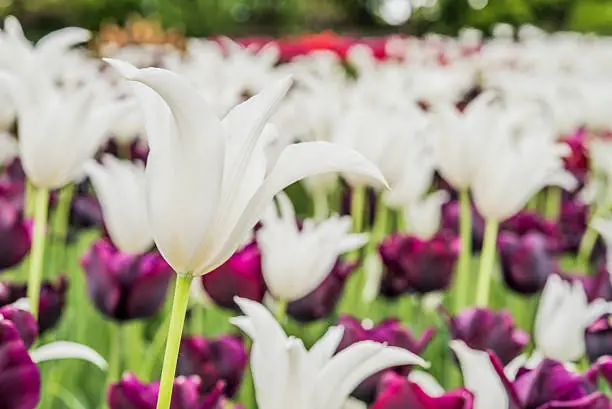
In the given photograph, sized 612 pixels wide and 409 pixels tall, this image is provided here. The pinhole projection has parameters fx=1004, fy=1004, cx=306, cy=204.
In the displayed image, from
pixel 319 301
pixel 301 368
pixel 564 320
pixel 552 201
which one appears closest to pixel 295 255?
pixel 319 301

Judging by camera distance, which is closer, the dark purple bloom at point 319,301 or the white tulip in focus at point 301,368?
the white tulip in focus at point 301,368

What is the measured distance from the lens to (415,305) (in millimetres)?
2105

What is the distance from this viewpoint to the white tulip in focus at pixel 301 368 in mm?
814

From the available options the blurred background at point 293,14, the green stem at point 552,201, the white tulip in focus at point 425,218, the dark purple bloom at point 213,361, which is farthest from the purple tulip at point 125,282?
the blurred background at point 293,14

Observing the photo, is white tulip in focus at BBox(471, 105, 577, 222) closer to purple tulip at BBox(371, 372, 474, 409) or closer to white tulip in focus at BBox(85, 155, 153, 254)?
white tulip in focus at BBox(85, 155, 153, 254)

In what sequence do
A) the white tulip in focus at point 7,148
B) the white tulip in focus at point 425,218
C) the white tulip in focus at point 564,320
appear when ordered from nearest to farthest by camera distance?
the white tulip in focus at point 564,320 < the white tulip in focus at point 425,218 < the white tulip in focus at point 7,148

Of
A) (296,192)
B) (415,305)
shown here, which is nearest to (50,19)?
(296,192)

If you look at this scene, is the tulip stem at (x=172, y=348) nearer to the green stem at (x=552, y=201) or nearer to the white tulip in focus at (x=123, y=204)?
the white tulip in focus at (x=123, y=204)

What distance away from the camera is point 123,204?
1545 millimetres

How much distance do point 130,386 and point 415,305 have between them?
1154 millimetres

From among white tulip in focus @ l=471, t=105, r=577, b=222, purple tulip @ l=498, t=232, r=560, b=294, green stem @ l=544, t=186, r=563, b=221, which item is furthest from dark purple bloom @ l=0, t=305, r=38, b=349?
green stem @ l=544, t=186, r=563, b=221

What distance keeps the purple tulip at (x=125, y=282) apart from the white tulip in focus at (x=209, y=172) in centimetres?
66

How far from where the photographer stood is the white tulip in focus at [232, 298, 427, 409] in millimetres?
814

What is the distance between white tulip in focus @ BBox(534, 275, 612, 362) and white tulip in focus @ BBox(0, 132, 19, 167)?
1394 millimetres
